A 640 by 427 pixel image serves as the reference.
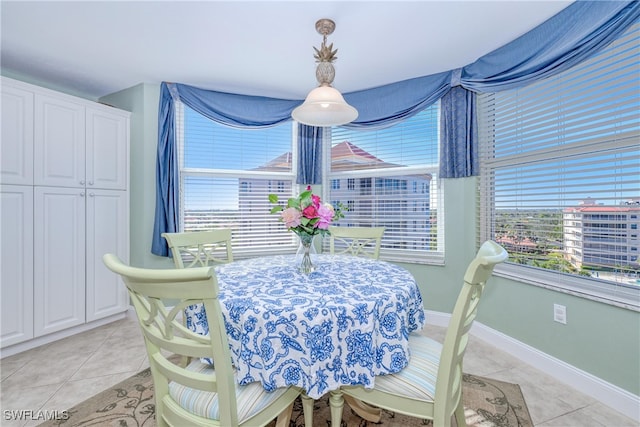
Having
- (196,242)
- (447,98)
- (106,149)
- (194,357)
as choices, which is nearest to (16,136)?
(106,149)

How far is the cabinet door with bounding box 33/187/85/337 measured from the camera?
2.30 m

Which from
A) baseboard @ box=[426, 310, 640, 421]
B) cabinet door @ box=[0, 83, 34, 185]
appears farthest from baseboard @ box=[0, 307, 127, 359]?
baseboard @ box=[426, 310, 640, 421]

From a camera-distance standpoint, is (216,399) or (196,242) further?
(196,242)

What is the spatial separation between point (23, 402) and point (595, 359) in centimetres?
334

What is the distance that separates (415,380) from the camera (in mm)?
1078

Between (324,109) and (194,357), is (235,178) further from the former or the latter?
(194,357)

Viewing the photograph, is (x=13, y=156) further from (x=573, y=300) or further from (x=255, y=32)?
(x=573, y=300)

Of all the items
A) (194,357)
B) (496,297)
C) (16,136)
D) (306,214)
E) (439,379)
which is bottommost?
(496,297)

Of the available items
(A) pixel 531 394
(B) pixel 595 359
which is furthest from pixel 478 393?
(B) pixel 595 359

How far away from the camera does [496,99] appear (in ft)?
7.97

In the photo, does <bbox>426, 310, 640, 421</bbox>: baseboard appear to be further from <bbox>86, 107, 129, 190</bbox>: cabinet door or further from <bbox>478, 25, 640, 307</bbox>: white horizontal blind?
<bbox>86, 107, 129, 190</bbox>: cabinet door

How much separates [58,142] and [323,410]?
2.83m

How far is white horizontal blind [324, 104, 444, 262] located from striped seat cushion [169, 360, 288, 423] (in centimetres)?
202

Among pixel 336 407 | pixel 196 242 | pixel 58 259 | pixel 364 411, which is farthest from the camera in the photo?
pixel 58 259
